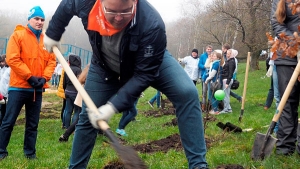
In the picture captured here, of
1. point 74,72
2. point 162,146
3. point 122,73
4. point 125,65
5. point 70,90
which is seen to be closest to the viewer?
point 125,65

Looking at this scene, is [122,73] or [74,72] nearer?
[122,73]

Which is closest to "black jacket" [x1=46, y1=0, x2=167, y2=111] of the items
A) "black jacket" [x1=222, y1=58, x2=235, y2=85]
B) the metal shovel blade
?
the metal shovel blade

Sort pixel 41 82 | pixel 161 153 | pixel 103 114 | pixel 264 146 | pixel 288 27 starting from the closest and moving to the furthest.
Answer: pixel 103 114, pixel 264 146, pixel 288 27, pixel 41 82, pixel 161 153

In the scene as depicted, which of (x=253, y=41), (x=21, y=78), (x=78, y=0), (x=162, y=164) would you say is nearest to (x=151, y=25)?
(x=78, y=0)

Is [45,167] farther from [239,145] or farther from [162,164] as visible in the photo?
[239,145]

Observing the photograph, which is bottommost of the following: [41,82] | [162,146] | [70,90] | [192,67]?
[192,67]

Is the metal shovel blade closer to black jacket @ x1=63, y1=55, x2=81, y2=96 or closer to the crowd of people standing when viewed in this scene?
the crowd of people standing

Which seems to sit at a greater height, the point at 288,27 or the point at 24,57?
the point at 288,27

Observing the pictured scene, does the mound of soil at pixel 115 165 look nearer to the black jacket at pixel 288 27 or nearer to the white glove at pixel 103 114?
the white glove at pixel 103 114

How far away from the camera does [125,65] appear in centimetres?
318

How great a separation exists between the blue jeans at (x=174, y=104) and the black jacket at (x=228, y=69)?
25.5ft

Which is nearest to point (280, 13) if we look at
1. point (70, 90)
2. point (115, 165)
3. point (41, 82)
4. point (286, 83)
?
point (286, 83)

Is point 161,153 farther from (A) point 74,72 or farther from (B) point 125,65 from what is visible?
(A) point 74,72

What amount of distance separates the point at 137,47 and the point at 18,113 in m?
2.90
